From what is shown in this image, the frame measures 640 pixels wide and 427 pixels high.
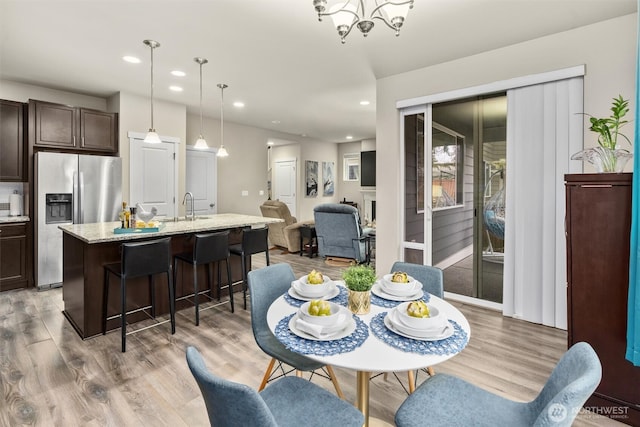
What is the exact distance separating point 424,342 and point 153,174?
5.09 metres

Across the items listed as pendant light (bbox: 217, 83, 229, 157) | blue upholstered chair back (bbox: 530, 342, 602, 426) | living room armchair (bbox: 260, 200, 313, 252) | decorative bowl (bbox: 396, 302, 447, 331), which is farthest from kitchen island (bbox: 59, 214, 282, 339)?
blue upholstered chair back (bbox: 530, 342, 602, 426)

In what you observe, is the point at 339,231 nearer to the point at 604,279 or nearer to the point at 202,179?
the point at 202,179

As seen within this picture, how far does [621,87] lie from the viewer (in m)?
2.68

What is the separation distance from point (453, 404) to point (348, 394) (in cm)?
97

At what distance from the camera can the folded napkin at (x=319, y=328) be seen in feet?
4.12

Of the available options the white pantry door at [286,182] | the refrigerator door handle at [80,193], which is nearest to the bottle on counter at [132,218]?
the refrigerator door handle at [80,193]

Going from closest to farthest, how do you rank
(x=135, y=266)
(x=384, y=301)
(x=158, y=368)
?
(x=384, y=301) → (x=158, y=368) → (x=135, y=266)

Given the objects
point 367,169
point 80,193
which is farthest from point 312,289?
point 367,169

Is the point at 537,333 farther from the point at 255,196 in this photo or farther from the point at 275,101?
the point at 255,196

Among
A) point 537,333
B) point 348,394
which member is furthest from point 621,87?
point 348,394

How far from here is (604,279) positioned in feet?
6.28

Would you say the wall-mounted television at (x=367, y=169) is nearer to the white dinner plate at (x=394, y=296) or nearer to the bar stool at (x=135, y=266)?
the bar stool at (x=135, y=266)

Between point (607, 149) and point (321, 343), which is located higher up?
point (607, 149)

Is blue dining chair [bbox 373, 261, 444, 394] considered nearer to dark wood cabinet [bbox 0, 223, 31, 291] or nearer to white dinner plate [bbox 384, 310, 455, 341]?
white dinner plate [bbox 384, 310, 455, 341]
